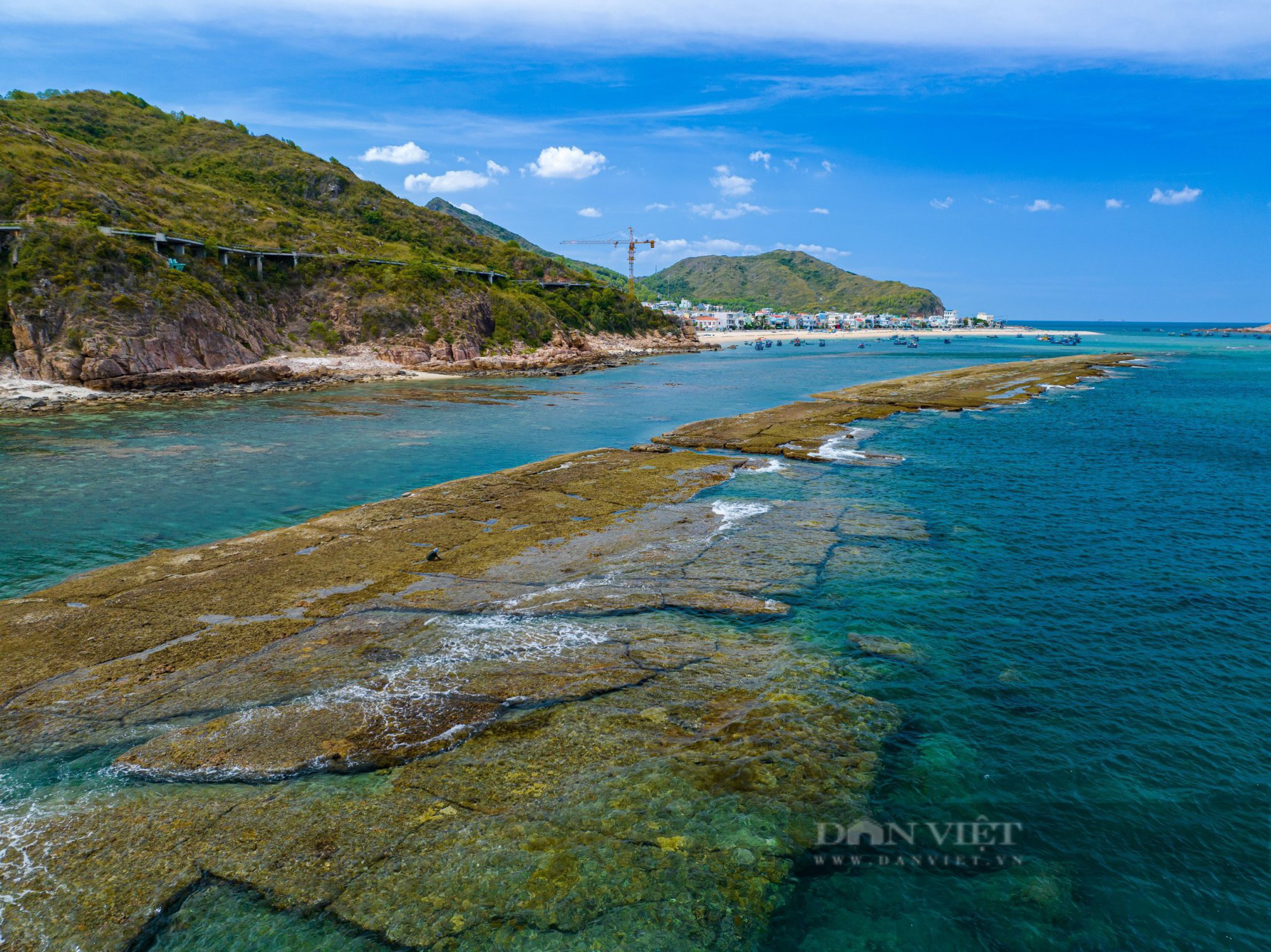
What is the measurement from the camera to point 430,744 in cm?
1296

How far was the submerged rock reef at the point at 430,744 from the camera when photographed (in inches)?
380

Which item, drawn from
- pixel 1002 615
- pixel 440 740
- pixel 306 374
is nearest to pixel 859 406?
pixel 1002 615

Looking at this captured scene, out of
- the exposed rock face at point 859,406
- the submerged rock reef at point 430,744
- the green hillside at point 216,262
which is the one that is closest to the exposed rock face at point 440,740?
the submerged rock reef at point 430,744

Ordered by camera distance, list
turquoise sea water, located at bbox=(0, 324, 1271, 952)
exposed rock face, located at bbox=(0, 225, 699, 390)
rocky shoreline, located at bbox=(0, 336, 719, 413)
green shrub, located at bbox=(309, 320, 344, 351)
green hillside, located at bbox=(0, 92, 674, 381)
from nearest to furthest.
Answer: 1. turquoise sea water, located at bbox=(0, 324, 1271, 952)
2. rocky shoreline, located at bbox=(0, 336, 719, 413)
3. exposed rock face, located at bbox=(0, 225, 699, 390)
4. green hillside, located at bbox=(0, 92, 674, 381)
5. green shrub, located at bbox=(309, 320, 344, 351)

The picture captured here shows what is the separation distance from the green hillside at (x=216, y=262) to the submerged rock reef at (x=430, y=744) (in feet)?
219

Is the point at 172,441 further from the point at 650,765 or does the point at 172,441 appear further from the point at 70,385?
the point at 650,765

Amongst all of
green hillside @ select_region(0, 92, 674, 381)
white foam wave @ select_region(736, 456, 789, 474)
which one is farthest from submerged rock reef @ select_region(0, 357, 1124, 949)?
green hillside @ select_region(0, 92, 674, 381)

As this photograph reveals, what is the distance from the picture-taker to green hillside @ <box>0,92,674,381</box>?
70.9m

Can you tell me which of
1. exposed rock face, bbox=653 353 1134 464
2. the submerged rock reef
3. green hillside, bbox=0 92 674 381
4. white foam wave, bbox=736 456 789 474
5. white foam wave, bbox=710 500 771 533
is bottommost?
the submerged rock reef

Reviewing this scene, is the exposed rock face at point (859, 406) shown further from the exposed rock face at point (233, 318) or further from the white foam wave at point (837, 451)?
the exposed rock face at point (233, 318)

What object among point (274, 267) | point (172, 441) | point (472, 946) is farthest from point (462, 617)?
point (274, 267)

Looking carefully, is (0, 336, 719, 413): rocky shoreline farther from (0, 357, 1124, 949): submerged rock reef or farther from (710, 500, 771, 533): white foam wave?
(710, 500, 771, 533): white foam wave

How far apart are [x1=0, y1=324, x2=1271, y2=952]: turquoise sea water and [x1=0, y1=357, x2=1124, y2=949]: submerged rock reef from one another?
782mm

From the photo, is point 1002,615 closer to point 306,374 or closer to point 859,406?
point 859,406
